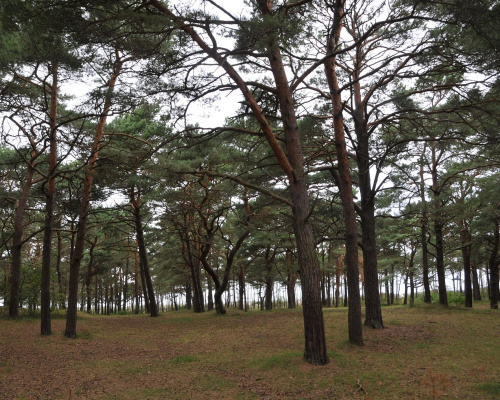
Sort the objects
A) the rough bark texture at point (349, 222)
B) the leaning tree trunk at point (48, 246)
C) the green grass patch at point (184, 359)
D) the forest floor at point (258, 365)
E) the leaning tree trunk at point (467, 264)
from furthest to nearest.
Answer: the leaning tree trunk at point (467, 264) < the leaning tree trunk at point (48, 246) < the rough bark texture at point (349, 222) < the green grass patch at point (184, 359) < the forest floor at point (258, 365)

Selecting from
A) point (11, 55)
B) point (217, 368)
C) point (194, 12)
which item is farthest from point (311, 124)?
point (11, 55)

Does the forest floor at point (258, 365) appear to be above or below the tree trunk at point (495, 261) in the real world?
below

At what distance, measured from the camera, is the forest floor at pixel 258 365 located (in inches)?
207

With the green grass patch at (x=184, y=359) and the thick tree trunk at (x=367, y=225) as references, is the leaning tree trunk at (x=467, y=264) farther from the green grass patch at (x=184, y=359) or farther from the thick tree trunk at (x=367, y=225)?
the green grass patch at (x=184, y=359)

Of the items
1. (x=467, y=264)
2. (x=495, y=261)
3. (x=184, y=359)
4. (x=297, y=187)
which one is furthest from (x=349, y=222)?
(x=495, y=261)

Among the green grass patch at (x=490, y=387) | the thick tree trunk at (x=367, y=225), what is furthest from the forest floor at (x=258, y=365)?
the thick tree trunk at (x=367, y=225)

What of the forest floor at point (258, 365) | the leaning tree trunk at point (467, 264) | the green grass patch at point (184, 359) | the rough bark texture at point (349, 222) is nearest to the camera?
the forest floor at point (258, 365)

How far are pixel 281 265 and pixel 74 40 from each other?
68.4ft

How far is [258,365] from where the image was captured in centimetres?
678

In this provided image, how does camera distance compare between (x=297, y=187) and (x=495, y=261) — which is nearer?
(x=297, y=187)

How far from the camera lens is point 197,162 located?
47.4ft

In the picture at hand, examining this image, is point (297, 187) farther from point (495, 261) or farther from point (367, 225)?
point (495, 261)

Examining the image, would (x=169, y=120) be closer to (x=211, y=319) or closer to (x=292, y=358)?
(x=292, y=358)

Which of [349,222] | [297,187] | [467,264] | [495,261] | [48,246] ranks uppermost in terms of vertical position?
[297,187]
